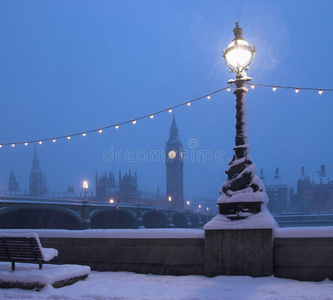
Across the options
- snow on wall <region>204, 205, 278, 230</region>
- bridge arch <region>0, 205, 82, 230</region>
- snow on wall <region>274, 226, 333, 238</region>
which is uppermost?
snow on wall <region>204, 205, 278, 230</region>

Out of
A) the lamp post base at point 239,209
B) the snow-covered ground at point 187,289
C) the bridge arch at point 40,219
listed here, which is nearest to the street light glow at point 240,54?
the lamp post base at point 239,209

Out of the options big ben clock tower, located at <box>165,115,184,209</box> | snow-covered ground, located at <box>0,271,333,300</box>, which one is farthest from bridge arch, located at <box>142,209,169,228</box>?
big ben clock tower, located at <box>165,115,184,209</box>

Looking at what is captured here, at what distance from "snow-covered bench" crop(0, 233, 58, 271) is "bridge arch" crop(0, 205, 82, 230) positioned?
124 ft

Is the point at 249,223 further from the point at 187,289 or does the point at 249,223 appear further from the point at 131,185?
the point at 131,185

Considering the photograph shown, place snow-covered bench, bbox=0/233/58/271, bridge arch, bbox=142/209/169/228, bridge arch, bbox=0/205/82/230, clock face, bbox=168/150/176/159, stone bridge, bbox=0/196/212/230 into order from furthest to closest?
clock face, bbox=168/150/176/159 < bridge arch, bbox=142/209/169/228 < bridge arch, bbox=0/205/82/230 < stone bridge, bbox=0/196/212/230 < snow-covered bench, bbox=0/233/58/271

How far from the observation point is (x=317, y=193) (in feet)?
407

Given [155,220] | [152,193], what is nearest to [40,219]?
[155,220]

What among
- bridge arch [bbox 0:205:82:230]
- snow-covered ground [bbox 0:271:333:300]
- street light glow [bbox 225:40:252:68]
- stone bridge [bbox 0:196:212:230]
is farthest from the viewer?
bridge arch [bbox 0:205:82:230]

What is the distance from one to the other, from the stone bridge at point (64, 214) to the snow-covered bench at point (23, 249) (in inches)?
1208

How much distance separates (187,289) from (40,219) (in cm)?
4924

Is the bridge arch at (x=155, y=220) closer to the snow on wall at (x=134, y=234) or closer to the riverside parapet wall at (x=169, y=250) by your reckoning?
the snow on wall at (x=134, y=234)

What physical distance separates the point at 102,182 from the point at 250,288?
5142 inches

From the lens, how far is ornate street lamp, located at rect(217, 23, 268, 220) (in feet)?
22.5

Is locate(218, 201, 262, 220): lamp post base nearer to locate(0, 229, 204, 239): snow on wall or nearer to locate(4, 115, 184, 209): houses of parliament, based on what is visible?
locate(0, 229, 204, 239): snow on wall
